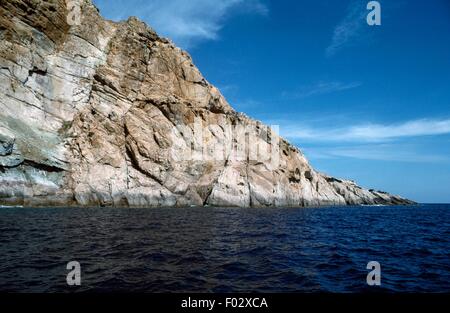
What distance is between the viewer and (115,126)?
57.5 metres

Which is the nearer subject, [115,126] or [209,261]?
[209,261]

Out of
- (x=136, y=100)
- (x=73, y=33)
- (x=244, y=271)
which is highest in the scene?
(x=73, y=33)

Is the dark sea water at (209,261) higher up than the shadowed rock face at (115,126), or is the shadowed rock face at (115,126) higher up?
the shadowed rock face at (115,126)

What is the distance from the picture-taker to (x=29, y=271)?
11.2 meters

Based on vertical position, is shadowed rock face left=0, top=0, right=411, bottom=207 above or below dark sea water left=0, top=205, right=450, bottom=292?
above

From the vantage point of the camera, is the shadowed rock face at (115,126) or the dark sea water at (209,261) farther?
the shadowed rock face at (115,126)

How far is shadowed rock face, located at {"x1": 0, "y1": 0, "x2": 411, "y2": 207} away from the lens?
4678 centimetres

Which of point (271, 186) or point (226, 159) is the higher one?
point (226, 159)

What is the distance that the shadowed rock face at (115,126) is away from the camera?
4678cm

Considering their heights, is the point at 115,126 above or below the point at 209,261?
above

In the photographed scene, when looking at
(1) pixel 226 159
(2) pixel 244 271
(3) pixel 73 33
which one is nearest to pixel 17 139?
(3) pixel 73 33

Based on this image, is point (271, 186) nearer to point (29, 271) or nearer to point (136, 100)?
point (136, 100)

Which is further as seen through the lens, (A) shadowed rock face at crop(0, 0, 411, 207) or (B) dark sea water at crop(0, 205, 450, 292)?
(A) shadowed rock face at crop(0, 0, 411, 207)
